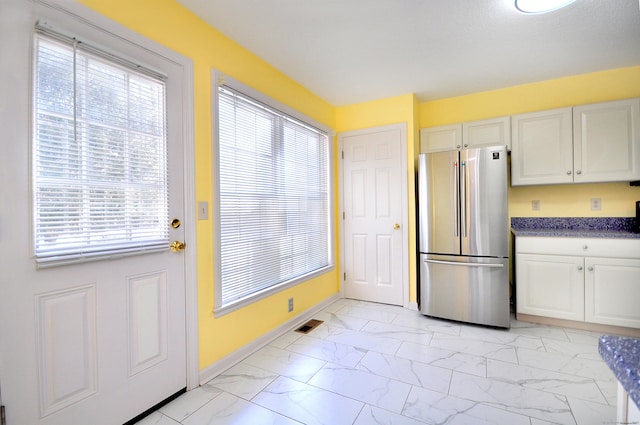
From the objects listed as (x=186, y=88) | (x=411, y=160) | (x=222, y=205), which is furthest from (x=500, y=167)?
(x=186, y=88)

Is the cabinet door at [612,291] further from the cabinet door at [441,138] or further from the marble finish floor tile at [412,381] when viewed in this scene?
the cabinet door at [441,138]

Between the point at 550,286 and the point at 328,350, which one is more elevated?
the point at 550,286

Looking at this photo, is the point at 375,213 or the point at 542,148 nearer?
the point at 542,148

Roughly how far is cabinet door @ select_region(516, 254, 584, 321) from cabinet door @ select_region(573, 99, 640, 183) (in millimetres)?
852

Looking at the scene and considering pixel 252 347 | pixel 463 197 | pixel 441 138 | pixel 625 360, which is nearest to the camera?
pixel 625 360

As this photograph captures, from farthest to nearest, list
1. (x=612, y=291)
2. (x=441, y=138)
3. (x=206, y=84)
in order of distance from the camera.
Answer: (x=441, y=138), (x=612, y=291), (x=206, y=84)

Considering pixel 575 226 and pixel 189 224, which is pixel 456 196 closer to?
pixel 575 226

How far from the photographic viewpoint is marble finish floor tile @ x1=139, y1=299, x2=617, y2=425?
1601 mm

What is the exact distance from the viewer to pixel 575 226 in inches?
119

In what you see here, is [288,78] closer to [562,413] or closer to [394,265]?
[394,265]

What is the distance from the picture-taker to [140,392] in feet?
5.26

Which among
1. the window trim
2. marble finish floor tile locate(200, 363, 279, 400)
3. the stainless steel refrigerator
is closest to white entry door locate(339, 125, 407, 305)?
the stainless steel refrigerator

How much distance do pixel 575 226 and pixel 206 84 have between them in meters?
3.77

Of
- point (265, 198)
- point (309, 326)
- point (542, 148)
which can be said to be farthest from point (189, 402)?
point (542, 148)
